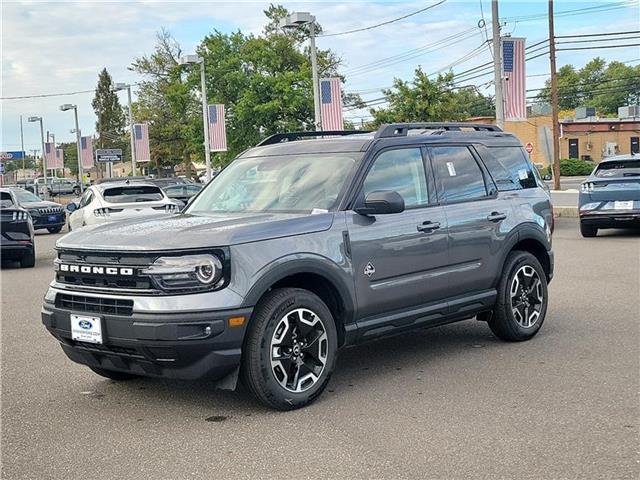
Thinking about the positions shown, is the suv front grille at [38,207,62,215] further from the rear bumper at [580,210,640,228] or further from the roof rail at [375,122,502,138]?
the roof rail at [375,122,502,138]

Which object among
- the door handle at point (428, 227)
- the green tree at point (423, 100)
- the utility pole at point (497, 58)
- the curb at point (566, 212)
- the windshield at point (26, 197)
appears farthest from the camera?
the green tree at point (423, 100)

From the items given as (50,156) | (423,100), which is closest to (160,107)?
(50,156)

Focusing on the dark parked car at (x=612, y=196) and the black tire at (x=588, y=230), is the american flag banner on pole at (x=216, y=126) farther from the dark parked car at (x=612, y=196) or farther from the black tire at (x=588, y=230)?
the dark parked car at (x=612, y=196)

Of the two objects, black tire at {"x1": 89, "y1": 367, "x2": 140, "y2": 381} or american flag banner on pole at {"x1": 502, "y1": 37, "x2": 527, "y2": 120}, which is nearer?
black tire at {"x1": 89, "y1": 367, "x2": 140, "y2": 381}

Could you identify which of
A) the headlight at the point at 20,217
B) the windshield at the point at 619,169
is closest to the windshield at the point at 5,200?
the headlight at the point at 20,217

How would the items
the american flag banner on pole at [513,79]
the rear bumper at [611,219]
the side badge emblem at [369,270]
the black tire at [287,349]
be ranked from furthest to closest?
the american flag banner on pole at [513,79]
the rear bumper at [611,219]
the side badge emblem at [369,270]
the black tire at [287,349]

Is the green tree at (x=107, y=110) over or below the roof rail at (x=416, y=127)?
over

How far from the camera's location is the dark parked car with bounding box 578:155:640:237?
1549 centimetres

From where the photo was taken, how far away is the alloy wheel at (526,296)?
7125 millimetres

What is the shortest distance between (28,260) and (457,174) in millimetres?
11195

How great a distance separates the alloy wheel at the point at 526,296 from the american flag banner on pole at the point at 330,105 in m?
20.9

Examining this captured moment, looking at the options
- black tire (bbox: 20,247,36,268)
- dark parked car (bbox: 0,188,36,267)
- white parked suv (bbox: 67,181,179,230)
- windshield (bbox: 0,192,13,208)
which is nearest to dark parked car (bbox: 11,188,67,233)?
white parked suv (bbox: 67,181,179,230)

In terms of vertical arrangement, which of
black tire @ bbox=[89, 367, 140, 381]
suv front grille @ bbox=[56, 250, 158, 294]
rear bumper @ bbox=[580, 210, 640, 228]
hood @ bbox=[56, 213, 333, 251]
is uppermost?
hood @ bbox=[56, 213, 333, 251]

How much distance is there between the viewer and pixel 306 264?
17.4 ft
